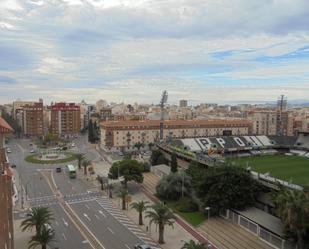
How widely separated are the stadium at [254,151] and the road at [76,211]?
22077 millimetres

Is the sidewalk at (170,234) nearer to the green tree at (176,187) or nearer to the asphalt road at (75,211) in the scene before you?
the asphalt road at (75,211)

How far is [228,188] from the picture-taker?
43.7 meters

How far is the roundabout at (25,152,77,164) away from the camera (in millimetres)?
91250

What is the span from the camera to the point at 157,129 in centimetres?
12194

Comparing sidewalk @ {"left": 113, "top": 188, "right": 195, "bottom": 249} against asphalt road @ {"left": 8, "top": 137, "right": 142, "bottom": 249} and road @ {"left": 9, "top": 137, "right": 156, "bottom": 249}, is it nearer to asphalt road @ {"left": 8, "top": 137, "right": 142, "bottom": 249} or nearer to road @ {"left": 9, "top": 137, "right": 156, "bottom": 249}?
road @ {"left": 9, "top": 137, "right": 156, "bottom": 249}

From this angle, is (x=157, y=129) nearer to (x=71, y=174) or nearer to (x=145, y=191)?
(x=71, y=174)

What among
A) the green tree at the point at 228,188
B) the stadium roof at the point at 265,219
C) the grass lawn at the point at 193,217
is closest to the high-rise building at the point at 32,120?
the grass lawn at the point at 193,217

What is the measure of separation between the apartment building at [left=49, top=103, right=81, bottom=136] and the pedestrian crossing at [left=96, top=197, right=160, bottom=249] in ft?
338

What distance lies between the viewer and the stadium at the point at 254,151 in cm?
6676

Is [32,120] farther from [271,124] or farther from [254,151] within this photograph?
[271,124]

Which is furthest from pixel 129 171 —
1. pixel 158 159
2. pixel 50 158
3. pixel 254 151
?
pixel 50 158

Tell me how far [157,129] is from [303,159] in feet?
189

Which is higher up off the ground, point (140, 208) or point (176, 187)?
point (176, 187)

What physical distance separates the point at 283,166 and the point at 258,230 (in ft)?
102
